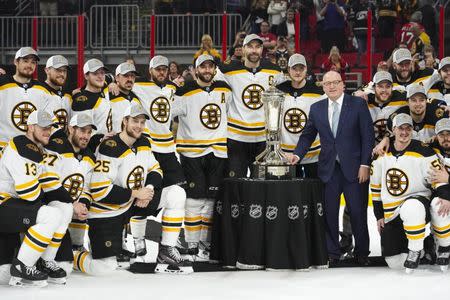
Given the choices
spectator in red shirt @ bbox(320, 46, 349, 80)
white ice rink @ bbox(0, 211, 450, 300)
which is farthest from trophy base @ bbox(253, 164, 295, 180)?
spectator in red shirt @ bbox(320, 46, 349, 80)

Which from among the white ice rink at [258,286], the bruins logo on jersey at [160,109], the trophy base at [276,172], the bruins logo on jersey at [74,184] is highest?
the bruins logo on jersey at [160,109]

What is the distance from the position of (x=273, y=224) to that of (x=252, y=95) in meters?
1.06

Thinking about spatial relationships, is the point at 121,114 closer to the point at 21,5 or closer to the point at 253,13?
the point at 253,13

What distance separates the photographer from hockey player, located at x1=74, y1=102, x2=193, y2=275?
216 inches

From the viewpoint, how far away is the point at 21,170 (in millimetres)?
4922

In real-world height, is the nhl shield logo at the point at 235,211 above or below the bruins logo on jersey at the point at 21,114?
below

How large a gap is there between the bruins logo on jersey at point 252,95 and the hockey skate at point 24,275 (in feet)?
6.29

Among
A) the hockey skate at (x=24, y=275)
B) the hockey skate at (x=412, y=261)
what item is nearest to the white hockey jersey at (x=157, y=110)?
the hockey skate at (x=24, y=275)

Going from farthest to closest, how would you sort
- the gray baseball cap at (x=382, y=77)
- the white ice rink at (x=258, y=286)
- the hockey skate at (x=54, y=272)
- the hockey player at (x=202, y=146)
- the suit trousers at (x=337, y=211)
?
1. the hockey player at (x=202, y=146)
2. the gray baseball cap at (x=382, y=77)
3. the suit trousers at (x=337, y=211)
4. the hockey skate at (x=54, y=272)
5. the white ice rink at (x=258, y=286)

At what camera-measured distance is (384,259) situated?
5922 mm

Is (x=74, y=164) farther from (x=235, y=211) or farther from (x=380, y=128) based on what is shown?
(x=380, y=128)

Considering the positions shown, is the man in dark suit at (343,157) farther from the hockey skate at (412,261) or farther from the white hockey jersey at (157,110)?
the white hockey jersey at (157,110)

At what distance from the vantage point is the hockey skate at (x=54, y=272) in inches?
202

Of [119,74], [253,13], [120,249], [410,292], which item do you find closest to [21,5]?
[253,13]
